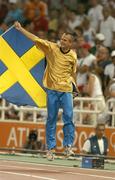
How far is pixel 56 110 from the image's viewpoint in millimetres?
18000

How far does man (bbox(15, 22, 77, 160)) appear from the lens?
17.8 meters

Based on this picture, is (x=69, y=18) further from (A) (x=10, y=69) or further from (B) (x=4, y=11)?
(A) (x=10, y=69)

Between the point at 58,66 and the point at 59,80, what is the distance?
0.26 m

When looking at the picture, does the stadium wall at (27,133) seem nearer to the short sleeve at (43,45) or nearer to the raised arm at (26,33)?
the short sleeve at (43,45)

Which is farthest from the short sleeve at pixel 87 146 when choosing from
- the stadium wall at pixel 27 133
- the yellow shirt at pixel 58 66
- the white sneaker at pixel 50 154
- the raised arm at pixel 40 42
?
the raised arm at pixel 40 42

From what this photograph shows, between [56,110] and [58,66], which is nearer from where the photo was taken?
[58,66]

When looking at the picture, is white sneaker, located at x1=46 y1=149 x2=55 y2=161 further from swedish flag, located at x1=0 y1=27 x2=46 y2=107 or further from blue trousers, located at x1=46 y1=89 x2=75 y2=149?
swedish flag, located at x1=0 y1=27 x2=46 y2=107

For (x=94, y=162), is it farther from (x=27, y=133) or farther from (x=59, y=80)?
(x=27, y=133)

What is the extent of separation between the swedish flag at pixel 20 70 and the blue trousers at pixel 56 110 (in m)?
0.93

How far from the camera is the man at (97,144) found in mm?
19531

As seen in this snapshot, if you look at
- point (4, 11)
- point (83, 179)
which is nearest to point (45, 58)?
point (83, 179)

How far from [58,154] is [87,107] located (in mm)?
2237

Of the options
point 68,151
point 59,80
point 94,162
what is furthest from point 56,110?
point 94,162

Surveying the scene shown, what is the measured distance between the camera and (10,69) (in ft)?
63.0
